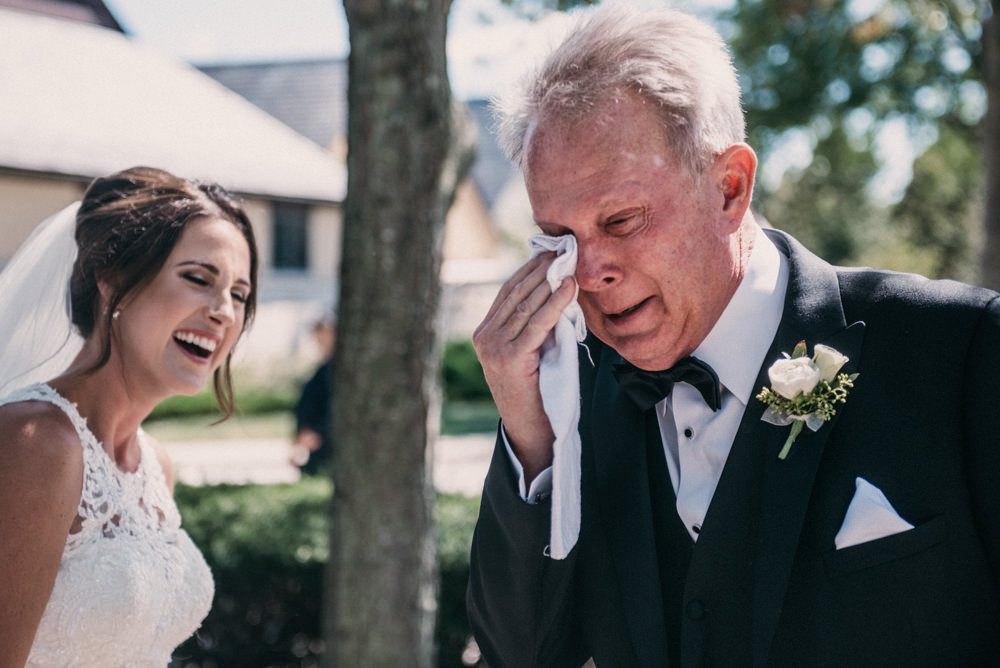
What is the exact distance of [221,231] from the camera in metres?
3.27

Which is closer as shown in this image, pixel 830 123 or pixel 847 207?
pixel 830 123

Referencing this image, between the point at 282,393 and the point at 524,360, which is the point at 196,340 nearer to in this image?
the point at 524,360

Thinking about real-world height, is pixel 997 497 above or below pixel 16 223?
below

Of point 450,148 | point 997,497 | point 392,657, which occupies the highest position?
point 450,148

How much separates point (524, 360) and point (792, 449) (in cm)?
64

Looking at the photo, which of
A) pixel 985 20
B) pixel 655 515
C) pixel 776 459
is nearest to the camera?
pixel 776 459

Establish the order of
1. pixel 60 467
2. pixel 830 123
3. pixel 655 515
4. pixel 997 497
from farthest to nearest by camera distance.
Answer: pixel 830 123 → pixel 60 467 → pixel 655 515 → pixel 997 497

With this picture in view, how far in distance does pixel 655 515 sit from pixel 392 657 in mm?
2733

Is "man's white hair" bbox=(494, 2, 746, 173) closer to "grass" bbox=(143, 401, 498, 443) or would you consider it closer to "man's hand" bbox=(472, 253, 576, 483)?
"man's hand" bbox=(472, 253, 576, 483)

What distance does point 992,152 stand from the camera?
7426mm

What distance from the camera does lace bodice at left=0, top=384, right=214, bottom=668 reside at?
9.08ft

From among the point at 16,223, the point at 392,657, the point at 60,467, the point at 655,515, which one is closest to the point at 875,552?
the point at 655,515

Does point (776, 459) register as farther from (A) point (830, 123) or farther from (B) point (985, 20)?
(A) point (830, 123)

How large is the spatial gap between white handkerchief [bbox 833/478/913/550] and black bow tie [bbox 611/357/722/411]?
0.42 m
